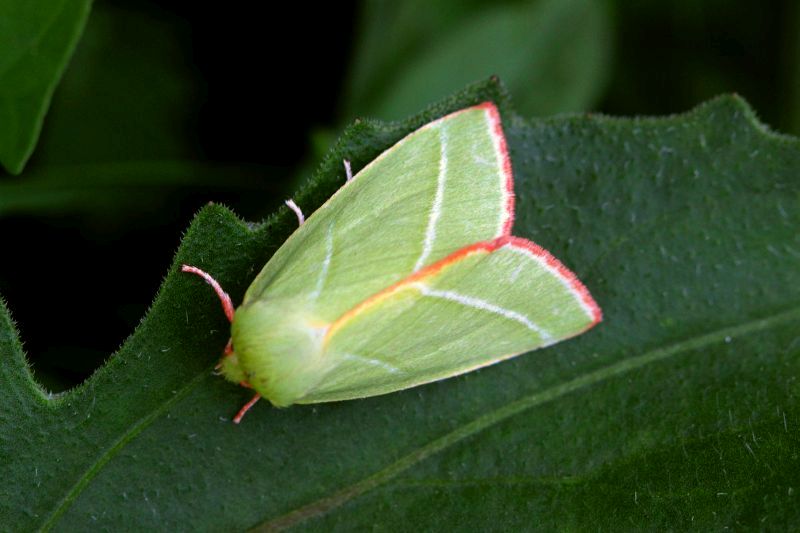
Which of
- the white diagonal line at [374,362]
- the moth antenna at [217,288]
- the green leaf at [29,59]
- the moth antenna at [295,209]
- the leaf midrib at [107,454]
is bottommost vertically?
the leaf midrib at [107,454]

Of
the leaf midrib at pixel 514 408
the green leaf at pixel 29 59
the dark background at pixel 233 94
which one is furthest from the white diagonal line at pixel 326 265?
the dark background at pixel 233 94

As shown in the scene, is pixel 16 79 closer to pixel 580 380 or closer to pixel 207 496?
pixel 207 496

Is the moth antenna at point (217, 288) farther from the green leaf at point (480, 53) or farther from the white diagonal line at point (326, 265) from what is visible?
the green leaf at point (480, 53)

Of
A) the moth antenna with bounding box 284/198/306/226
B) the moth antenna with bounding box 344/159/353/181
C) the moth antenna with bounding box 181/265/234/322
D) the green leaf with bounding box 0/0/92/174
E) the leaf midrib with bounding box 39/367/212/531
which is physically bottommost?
the leaf midrib with bounding box 39/367/212/531

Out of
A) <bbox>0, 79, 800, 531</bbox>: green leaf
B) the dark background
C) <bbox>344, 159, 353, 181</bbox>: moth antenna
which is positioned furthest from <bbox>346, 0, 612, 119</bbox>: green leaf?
<bbox>344, 159, 353, 181</bbox>: moth antenna

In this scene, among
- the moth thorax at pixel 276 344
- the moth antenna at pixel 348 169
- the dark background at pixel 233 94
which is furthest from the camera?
the dark background at pixel 233 94

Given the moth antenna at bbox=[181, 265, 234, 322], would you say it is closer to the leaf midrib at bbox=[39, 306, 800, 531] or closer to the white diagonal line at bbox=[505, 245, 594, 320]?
the leaf midrib at bbox=[39, 306, 800, 531]

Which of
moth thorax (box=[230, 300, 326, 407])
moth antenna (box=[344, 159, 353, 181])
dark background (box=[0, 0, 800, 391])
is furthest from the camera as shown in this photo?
dark background (box=[0, 0, 800, 391])

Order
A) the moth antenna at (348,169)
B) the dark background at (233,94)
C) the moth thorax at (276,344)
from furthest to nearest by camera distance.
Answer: the dark background at (233,94), the moth antenna at (348,169), the moth thorax at (276,344)

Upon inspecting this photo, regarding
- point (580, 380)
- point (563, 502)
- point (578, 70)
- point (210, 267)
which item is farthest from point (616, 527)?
point (578, 70)
